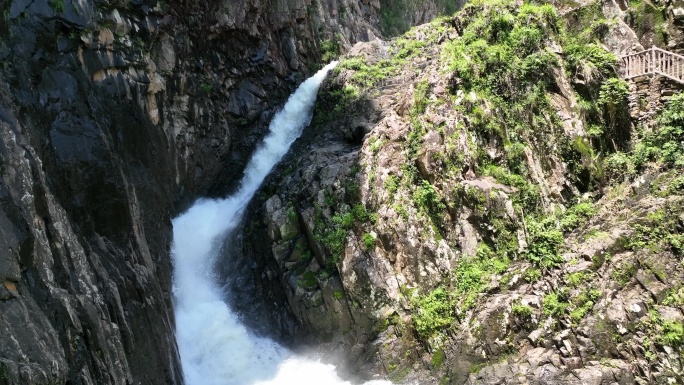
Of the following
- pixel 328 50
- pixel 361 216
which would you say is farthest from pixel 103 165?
A: pixel 328 50

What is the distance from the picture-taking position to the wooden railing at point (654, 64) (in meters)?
14.1

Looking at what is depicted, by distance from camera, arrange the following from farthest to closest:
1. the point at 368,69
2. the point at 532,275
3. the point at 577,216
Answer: the point at 368,69 → the point at 577,216 → the point at 532,275

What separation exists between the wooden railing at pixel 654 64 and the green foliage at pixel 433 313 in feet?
29.4

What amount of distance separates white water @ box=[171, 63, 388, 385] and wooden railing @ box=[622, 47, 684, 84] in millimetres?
11931

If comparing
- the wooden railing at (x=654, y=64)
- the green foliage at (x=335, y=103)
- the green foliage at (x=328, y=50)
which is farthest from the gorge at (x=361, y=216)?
the green foliage at (x=328, y=50)

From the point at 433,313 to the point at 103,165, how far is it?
9246 mm

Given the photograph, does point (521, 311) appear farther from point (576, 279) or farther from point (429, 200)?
point (429, 200)

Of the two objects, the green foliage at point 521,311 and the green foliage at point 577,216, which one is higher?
the green foliage at point 577,216

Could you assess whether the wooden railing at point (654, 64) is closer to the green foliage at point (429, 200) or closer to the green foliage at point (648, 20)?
the green foliage at point (648, 20)

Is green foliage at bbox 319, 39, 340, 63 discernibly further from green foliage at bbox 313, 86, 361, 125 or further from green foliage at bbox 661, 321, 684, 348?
green foliage at bbox 661, 321, 684, 348

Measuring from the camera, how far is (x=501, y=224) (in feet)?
45.4

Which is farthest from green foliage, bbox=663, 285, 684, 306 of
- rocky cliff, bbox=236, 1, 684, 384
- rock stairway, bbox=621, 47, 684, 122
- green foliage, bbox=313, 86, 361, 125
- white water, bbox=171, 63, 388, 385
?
green foliage, bbox=313, 86, 361, 125

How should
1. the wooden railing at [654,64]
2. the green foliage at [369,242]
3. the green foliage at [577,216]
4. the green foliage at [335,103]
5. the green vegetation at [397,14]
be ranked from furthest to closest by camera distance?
the green vegetation at [397,14]
the green foliage at [335,103]
the green foliage at [369,242]
the wooden railing at [654,64]
the green foliage at [577,216]

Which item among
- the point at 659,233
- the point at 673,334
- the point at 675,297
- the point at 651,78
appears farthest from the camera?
the point at 651,78
